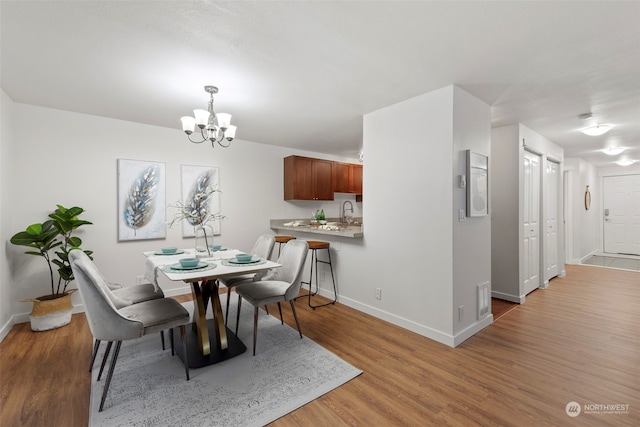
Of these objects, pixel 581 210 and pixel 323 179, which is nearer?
pixel 323 179

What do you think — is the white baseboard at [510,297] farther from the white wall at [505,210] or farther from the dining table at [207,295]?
the dining table at [207,295]

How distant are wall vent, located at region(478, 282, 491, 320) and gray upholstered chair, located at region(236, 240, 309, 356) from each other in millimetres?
1895

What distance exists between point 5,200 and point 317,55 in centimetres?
349

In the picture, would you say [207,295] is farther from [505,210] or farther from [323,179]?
[505,210]

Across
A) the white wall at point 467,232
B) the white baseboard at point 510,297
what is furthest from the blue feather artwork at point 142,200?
the white baseboard at point 510,297

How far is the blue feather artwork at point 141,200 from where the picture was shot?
3.71 meters

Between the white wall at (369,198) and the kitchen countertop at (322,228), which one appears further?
the kitchen countertop at (322,228)

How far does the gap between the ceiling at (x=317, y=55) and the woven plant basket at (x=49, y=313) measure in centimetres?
218

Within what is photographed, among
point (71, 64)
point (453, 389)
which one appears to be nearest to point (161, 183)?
point (71, 64)

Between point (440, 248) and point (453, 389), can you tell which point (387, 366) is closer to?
point (453, 389)

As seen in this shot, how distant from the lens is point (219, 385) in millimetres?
2029

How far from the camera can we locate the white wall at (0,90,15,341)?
9.10 ft

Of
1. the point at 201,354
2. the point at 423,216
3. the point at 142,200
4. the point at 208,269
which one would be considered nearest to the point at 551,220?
the point at 423,216

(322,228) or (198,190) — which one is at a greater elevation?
(198,190)
